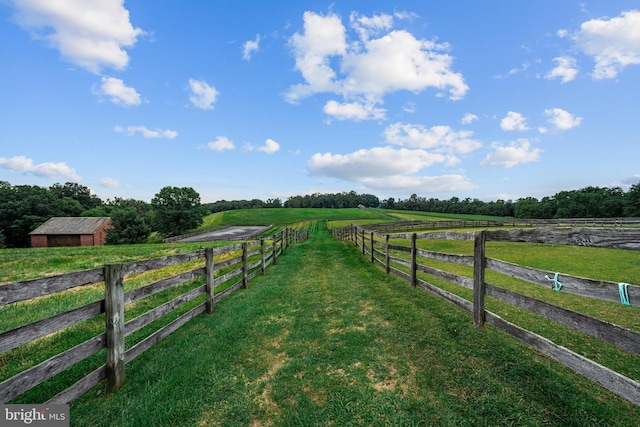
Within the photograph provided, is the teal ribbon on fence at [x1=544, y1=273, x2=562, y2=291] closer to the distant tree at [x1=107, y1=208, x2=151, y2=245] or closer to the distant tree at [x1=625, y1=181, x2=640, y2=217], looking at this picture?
the distant tree at [x1=107, y1=208, x2=151, y2=245]

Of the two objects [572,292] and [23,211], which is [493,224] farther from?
[23,211]

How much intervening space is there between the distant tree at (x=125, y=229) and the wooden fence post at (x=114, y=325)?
170 feet

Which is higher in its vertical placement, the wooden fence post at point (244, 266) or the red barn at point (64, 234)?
the wooden fence post at point (244, 266)

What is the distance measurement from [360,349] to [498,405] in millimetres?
1679

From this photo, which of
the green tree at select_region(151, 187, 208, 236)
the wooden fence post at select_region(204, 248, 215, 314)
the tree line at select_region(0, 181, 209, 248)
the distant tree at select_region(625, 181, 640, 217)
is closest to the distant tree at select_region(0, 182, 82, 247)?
the tree line at select_region(0, 181, 209, 248)

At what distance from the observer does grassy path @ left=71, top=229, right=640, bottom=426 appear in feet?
8.45

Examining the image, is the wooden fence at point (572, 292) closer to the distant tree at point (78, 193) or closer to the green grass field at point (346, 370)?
the green grass field at point (346, 370)

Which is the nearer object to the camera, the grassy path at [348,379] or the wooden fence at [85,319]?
the wooden fence at [85,319]

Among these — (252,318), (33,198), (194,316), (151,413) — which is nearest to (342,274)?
(252,318)

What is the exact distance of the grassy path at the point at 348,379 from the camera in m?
2.58

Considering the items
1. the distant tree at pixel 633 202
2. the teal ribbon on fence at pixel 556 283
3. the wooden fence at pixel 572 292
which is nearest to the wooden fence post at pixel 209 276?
the wooden fence at pixel 572 292

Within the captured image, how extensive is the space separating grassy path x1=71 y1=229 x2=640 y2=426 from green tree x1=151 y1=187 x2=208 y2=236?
5430 cm

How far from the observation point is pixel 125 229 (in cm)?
4647

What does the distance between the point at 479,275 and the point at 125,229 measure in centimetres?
5453
